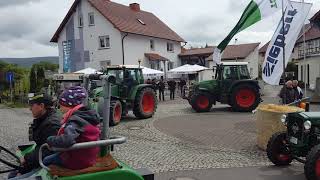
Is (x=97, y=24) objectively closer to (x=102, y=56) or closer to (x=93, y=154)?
(x=102, y=56)

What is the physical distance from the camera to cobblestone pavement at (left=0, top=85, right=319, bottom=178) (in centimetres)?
909

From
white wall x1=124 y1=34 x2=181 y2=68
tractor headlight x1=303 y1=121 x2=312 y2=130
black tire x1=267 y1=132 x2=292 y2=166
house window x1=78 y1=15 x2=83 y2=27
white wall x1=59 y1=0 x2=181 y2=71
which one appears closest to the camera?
tractor headlight x1=303 y1=121 x2=312 y2=130

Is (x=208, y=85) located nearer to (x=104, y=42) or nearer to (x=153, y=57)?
(x=104, y=42)

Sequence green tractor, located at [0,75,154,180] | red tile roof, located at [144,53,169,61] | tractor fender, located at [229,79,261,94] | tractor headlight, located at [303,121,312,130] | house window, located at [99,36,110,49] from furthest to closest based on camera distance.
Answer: red tile roof, located at [144,53,169,61]
house window, located at [99,36,110,49]
tractor fender, located at [229,79,261,94]
tractor headlight, located at [303,121,312,130]
green tractor, located at [0,75,154,180]

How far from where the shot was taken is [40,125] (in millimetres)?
4938

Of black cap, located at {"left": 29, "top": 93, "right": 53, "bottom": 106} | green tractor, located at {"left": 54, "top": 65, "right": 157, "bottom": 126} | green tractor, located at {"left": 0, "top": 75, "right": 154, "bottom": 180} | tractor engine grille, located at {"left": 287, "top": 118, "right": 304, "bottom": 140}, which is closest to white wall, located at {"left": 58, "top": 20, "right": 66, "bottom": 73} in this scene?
green tractor, located at {"left": 54, "top": 65, "right": 157, "bottom": 126}

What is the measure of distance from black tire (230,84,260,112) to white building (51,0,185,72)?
1964 cm

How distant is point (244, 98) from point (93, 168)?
1588 cm

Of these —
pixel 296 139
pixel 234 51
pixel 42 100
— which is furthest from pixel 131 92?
pixel 234 51

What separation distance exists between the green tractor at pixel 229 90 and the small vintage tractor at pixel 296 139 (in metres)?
10.7

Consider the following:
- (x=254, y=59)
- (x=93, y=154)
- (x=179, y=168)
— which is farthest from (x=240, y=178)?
(x=254, y=59)

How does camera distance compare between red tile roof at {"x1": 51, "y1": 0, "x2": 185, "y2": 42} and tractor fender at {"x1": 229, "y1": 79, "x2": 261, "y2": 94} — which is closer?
tractor fender at {"x1": 229, "y1": 79, "x2": 261, "y2": 94}

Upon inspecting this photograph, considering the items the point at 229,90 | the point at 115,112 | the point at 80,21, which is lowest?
the point at 115,112

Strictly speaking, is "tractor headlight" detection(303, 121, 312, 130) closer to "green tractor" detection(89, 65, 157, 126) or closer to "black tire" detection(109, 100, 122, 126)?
"black tire" detection(109, 100, 122, 126)
